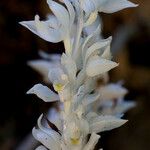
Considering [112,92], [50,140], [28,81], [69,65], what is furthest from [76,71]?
[28,81]

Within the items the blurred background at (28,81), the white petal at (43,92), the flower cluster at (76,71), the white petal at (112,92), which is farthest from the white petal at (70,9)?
the blurred background at (28,81)

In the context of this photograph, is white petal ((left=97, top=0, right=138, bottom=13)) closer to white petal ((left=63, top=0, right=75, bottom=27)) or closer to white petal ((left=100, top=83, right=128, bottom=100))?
white petal ((left=63, top=0, right=75, bottom=27))

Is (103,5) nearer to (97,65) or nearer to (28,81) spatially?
(97,65)

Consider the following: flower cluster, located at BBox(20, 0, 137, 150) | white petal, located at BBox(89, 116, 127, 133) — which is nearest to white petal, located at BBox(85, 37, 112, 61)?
flower cluster, located at BBox(20, 0, 137, 150)

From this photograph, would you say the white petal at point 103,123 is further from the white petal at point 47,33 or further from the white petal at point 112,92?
the white petal at point 112,92

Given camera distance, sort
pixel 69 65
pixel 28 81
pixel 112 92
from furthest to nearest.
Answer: pixel 28 81 → pixel 112 92 → pixel 69 65
